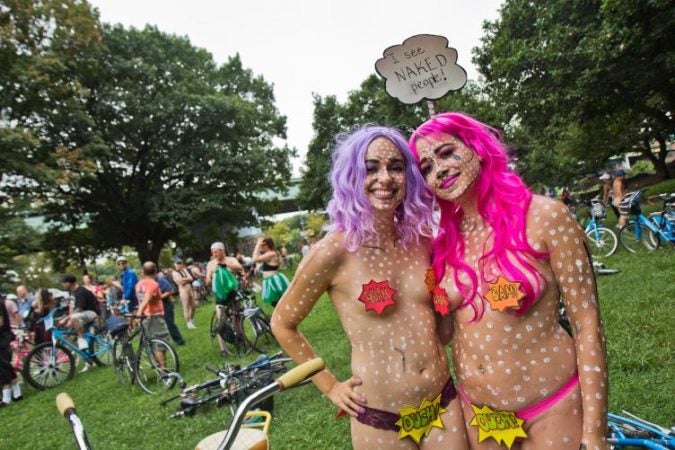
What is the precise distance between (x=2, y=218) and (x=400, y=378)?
13.8 meters

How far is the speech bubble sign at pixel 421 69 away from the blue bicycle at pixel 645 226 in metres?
6.46

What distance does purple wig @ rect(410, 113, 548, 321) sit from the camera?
4.75ft

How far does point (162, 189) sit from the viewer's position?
841 inches

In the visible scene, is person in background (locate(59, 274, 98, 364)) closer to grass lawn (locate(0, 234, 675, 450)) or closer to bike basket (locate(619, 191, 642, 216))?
grass lawn (locate(0, 234, 675, 450))

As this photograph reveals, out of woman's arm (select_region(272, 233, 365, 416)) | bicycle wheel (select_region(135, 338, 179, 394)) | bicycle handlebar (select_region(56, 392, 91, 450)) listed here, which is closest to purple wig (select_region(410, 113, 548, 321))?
woman's arm (select_region(272, 233, 365, 416))

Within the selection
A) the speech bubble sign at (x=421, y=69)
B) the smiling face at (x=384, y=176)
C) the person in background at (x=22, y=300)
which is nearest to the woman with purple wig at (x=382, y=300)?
the smiling face at (x=384, y=176)

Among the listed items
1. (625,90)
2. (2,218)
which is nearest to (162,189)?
(2,218)

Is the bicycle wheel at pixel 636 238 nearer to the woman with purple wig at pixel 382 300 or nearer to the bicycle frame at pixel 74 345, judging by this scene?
the woman with purple wig at pixel 382 300

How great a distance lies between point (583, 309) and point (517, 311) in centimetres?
20

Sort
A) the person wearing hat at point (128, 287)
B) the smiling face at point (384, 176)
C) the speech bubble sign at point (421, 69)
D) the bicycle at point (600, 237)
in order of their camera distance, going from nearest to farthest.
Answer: the smiling face at point (384, 176) < the speech bubble sign at point (421, 69) < the bicycle at point (600, 237) < the person wearing hat at point (128, 287)

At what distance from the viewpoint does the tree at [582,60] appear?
9295mm

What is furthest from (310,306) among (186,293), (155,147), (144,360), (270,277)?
(155,147)

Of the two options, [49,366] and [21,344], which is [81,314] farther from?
[21,344]

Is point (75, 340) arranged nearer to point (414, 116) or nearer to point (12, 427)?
point (12, 427)
